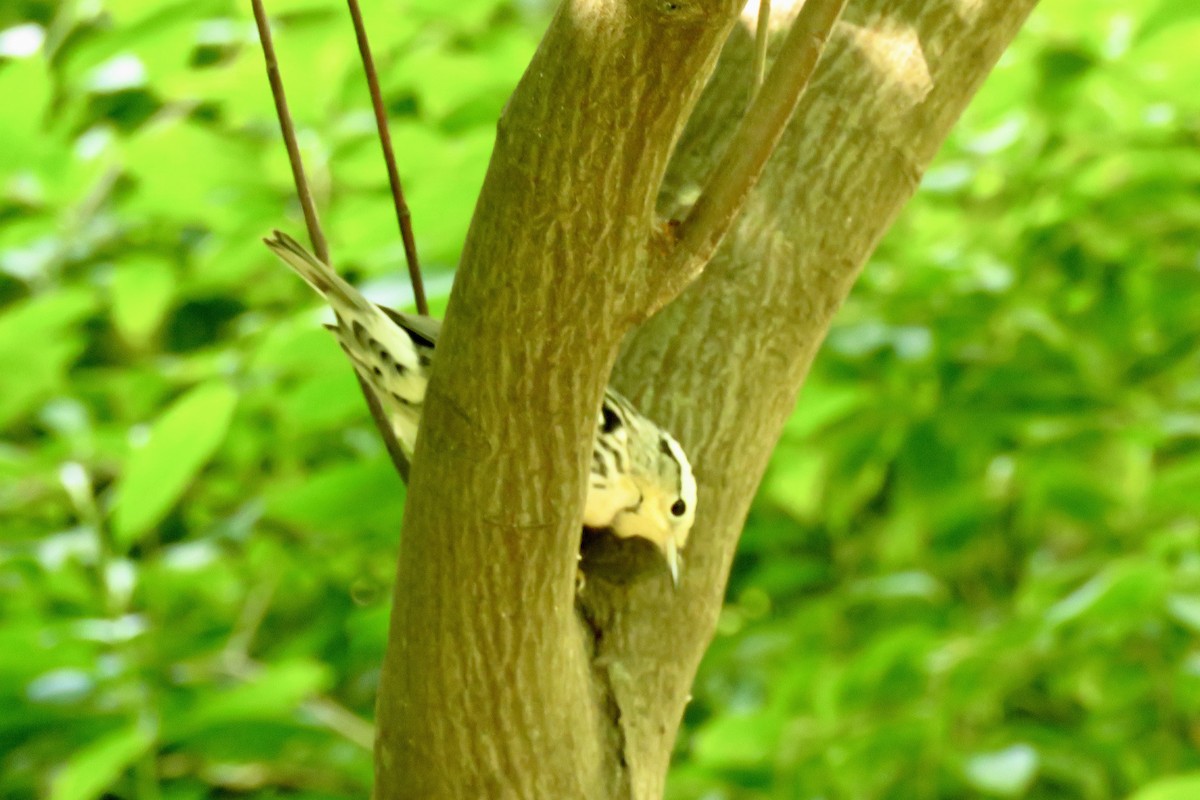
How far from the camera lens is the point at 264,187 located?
1797mm

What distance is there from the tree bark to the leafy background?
39 cm

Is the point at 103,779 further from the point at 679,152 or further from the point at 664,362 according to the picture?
the point at 679,152

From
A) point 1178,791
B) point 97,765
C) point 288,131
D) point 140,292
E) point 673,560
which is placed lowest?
point 97,765

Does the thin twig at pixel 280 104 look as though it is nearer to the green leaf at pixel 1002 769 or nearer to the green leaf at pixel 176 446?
the green leaf at pixel 176 446

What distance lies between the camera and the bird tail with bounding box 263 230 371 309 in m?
1.12

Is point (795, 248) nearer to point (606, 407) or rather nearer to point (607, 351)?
point (606, 407)

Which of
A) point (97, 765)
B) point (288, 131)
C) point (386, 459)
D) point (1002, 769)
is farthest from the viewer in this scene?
point (1002, 769)

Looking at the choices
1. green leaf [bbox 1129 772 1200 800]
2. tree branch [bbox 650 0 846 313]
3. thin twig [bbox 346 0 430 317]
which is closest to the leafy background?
green leaf [bbox 1129 772 1200 800]

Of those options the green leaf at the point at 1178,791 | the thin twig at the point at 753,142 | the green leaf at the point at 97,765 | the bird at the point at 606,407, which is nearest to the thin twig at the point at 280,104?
the bird at the point at 606,407

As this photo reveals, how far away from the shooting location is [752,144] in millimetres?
849

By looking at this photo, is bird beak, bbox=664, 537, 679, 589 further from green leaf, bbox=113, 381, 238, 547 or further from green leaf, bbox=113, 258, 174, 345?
green leaf, bbox=113, 258, 174, 345

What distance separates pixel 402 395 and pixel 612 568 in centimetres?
28

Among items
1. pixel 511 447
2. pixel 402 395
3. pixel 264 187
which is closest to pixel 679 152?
pixel 402 395

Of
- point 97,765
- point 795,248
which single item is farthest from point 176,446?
point 795,248
